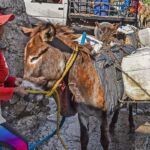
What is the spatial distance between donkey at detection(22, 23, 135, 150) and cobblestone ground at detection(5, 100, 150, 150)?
1.40 m

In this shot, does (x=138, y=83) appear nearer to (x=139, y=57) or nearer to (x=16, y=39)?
(x=139, y=57)

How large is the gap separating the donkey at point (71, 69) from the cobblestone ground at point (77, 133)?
1402 mm

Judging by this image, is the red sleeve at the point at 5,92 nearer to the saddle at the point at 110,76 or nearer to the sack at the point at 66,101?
the sack at the point at 66,101

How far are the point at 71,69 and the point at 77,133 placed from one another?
2.27m

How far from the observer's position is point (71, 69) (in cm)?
524

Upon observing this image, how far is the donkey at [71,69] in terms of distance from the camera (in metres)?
5.05

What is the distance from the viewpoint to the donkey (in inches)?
199

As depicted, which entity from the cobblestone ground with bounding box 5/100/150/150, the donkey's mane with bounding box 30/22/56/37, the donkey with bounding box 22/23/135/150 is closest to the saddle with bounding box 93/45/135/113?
the donkey with bounding box 22/23/135/150

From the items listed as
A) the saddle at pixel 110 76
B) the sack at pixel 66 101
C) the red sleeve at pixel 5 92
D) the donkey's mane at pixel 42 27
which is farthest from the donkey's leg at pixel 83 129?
the red sleeve at pixel 5 92

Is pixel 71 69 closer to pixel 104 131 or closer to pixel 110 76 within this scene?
pixel 110 76

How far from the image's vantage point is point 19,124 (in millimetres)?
7250

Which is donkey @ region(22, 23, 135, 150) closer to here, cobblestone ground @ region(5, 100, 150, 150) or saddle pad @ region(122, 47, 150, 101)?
saddle pad @ region(122, 47, 150, 101)

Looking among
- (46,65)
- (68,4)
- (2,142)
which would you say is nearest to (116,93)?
(46,65)

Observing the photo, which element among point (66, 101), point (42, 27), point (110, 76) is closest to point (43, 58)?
point (42, 27)
